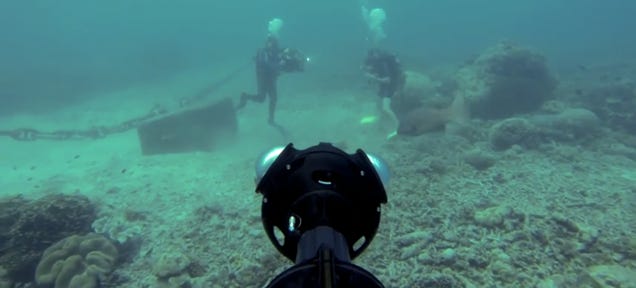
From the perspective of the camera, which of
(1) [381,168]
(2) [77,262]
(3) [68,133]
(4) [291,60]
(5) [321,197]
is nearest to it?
(5) [321,197]

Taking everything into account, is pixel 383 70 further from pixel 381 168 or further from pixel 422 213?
pixel 381 168

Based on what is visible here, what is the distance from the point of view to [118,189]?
11.1m

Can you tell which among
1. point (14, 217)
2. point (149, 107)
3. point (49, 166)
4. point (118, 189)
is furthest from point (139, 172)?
point (149, 107)

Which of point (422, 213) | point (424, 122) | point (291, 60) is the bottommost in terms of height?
point (422, 213)

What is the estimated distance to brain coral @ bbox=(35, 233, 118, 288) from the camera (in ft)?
21.8

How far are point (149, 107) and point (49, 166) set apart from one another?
10.4 meters

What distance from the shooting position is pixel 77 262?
692cm

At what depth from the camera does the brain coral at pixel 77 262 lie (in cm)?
664

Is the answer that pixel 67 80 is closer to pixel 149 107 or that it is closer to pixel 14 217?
pixel 149 107

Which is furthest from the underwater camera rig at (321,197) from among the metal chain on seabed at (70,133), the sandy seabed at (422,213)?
the metal chain on seabed at (70,133)

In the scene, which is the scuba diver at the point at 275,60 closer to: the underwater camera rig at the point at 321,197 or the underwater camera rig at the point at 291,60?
the underwater camera rig at the point at 291,60

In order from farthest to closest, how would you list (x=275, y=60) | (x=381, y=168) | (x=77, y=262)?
(x=275, y=60)
(x=77, y=262)
(x=381, y=168)

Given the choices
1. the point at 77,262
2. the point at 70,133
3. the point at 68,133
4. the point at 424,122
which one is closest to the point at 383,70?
the point at 424,122

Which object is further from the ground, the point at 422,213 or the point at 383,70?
the point at 383,70
